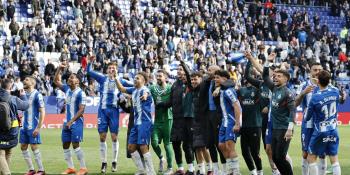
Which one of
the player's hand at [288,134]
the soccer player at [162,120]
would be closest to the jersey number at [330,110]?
the player's hand at [288,134]

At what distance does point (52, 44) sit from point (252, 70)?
2498 cm

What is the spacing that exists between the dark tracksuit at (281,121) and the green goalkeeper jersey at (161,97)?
357 centimetres

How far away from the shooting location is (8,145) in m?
16.6

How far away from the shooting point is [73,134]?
1902cm

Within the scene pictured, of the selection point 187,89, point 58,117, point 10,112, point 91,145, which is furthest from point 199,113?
point 58,117

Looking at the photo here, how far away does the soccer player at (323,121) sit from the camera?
15.4m

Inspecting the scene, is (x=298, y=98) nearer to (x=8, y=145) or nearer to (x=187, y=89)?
(x=187, y=89)

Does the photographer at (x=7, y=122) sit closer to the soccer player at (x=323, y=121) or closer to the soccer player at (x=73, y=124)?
the soccer player at (x=73, y=124)

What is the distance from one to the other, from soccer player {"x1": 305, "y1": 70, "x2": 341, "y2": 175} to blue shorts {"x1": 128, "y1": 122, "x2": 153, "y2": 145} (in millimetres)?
3808

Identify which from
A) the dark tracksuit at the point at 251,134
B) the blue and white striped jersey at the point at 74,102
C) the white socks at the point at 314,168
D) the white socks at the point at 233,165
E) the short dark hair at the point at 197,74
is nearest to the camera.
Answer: the white socks at the point at 314,168

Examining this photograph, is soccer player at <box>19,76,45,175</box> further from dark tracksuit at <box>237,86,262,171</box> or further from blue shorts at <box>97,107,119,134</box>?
dark tracksuit at <box>237,86,262,171</box>

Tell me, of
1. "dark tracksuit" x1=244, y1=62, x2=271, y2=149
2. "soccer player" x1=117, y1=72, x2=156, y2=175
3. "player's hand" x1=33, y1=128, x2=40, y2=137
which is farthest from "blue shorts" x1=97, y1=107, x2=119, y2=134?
"dark tracksuit" x1=244, y1=62, x2=271, y2=149

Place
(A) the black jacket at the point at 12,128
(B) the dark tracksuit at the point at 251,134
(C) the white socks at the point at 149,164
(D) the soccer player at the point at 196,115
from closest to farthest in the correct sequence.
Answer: (A) the black jacket at the point at 12,128 → (C) the white socks at the point at 149,164 → (B) the dark tracksuit at the point at 251,134 → (D) the soccer player at the point at 196,115

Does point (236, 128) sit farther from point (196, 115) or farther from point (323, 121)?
point (323, 121)
